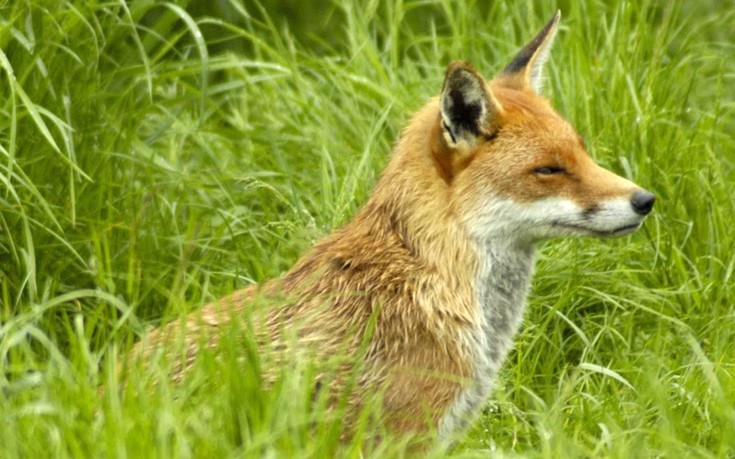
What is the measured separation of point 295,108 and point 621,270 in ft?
7.26

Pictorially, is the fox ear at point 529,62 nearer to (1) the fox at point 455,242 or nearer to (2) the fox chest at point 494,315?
(1) the fox at point 455,242

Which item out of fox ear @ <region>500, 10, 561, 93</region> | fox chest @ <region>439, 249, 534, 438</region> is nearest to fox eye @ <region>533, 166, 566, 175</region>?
fox chest @ <region>439, 249, 534, 438</region>

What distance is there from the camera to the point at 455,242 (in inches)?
220

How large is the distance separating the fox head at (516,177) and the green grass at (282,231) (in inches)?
22.7

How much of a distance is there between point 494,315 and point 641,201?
706mm

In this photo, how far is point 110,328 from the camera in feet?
19.1

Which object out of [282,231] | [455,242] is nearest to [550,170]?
[455,242]

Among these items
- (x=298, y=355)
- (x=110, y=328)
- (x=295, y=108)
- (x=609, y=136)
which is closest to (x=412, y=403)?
(x=298, y=355)

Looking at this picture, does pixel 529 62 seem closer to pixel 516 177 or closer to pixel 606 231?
pixel 516 177

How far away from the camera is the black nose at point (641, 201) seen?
5.59m

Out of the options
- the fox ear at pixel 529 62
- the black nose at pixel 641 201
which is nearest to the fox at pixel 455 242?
the black nose at pixel 641 201

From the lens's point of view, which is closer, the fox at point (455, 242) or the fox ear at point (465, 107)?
the fox at point (455, 242)

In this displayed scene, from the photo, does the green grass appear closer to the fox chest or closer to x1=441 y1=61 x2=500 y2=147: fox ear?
the fox chest

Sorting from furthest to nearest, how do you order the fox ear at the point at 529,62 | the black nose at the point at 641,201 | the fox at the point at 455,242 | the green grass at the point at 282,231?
the fox ear at the point at 529,62, the black nose at the point at 641,201, the fox at the point at 455,242, the green grass at the point at 282,231
